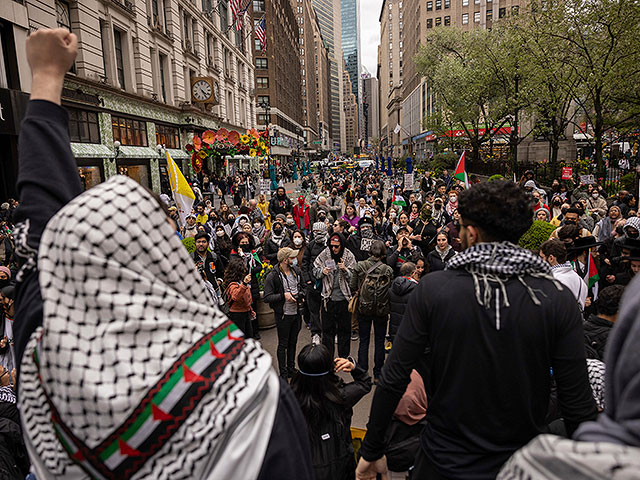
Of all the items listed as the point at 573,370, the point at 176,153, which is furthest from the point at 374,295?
the point at 176,153

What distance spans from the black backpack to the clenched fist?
525cm

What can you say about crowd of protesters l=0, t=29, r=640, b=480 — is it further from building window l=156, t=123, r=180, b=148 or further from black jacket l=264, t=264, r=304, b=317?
building window l=156, t=123, r=180, b=148

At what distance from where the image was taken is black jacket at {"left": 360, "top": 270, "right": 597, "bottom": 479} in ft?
6.07

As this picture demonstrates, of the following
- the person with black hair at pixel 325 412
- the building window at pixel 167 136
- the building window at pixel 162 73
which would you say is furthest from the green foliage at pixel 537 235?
the building window at pixel 162 73

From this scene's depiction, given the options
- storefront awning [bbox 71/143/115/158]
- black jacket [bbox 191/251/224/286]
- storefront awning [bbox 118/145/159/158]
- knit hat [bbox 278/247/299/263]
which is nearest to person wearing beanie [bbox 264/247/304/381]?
knit hat [bbox 278/247/299/263]

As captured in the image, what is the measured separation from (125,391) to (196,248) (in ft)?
22.1

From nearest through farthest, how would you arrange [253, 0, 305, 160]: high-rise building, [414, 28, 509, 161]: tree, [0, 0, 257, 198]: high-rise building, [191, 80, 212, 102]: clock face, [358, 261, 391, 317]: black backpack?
[358, 261, 391, 317]: black backpack, [0, 0, 257, 198]: high-rise building, [414, 28, 509, 161]: tree, [191, 80, 212, 102]: clock face, [253, 0, 305, 160]: high-rise building

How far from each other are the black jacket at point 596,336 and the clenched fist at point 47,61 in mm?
3831

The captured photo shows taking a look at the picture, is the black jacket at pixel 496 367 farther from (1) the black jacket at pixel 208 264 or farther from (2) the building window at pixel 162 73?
(2) the building window at pixel 162 73

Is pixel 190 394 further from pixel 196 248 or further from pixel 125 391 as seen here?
pixel 196 248

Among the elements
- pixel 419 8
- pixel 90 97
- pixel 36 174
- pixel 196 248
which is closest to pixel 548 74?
pixel 196 248

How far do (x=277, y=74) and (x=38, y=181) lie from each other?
8148 centimetres

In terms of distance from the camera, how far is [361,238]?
909cm

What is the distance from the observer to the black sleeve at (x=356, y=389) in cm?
337
